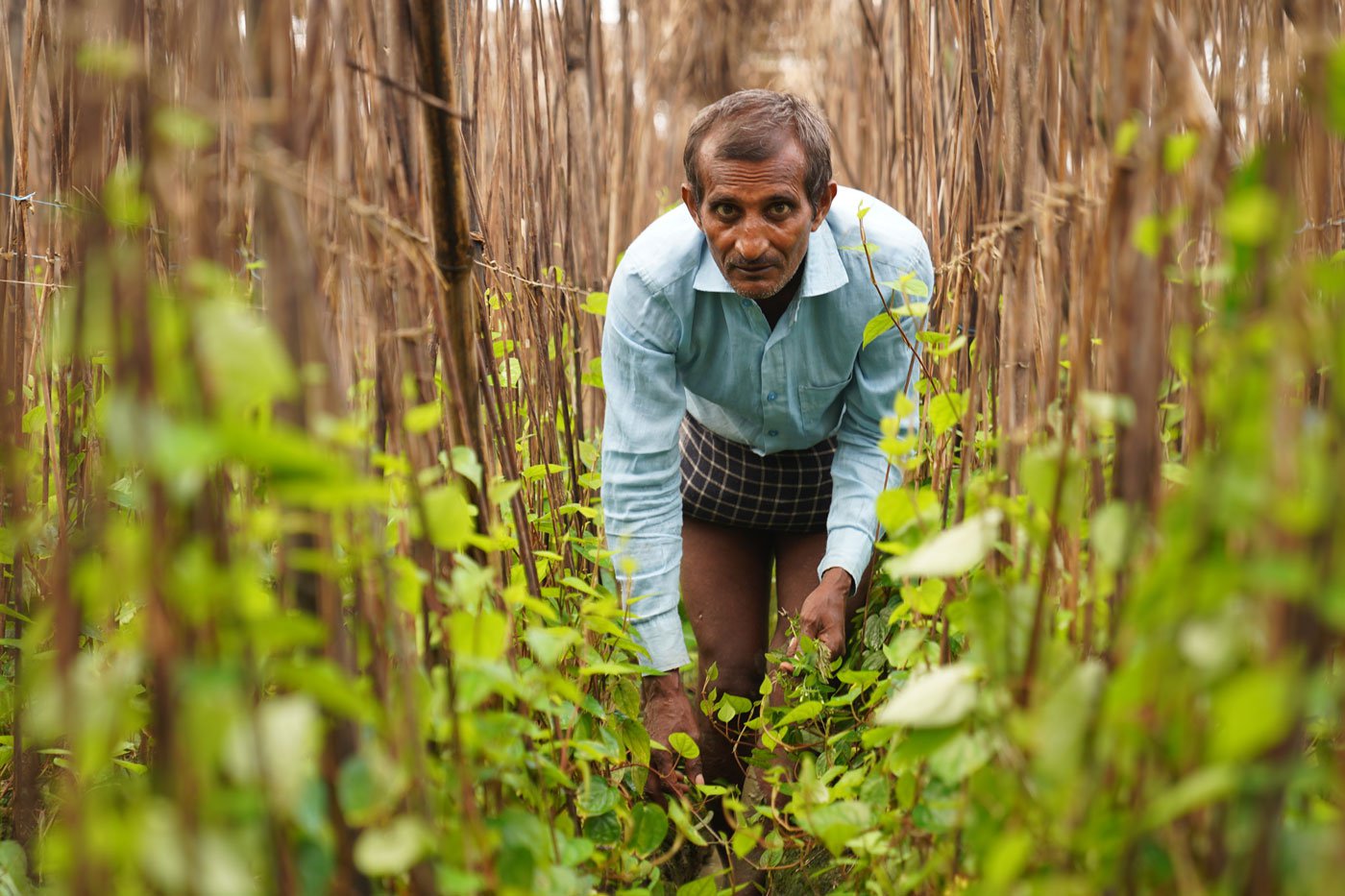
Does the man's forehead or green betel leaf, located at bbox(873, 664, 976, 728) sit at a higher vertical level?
the man's forehead

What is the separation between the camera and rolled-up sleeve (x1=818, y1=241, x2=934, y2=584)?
5.63 feet

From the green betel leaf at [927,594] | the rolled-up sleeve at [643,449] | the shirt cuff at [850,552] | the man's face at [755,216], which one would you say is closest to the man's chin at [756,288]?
the man's face at [755,216]

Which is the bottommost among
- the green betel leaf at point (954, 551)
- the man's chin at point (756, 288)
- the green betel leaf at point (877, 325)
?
the green betel leaf at point (954, 551)

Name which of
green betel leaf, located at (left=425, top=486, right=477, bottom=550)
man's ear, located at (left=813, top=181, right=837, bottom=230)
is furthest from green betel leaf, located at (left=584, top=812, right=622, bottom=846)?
man's ear, located at (left=813, top=181, right=837, bottom=230)

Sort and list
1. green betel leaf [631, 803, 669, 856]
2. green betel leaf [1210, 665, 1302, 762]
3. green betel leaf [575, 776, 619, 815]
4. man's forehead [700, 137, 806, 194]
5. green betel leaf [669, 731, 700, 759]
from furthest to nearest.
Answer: man's forehead [700, 137, 806, 194] → green betel leaf [669, 731, 700, 759] → green betel leaf [631, 803, 669, 856] → green betel leaf [575, 776, 619, 815] → green betel leaf [1210, 665, 1302, 762]

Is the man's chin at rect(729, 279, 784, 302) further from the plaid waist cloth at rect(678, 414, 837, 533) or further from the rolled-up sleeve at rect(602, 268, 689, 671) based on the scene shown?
the plaid waist cloth at rect(678, 414, 837, 533)

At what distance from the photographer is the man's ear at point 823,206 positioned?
66.3 inches

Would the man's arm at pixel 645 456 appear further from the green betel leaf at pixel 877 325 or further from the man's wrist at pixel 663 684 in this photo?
the green betel leaf at pixel 877 325

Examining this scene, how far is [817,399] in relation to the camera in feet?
6.02

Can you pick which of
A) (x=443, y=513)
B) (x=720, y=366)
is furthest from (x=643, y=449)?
(x=443, y=513)

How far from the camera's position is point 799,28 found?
19.1ft

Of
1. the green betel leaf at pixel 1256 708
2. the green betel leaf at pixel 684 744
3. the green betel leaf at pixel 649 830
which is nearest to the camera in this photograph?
the green betel leaf at pixel 1256 708

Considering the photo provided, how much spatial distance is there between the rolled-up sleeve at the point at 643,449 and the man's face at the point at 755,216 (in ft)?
0.45

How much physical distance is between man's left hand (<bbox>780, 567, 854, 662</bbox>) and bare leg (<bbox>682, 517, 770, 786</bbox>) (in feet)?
0.87
